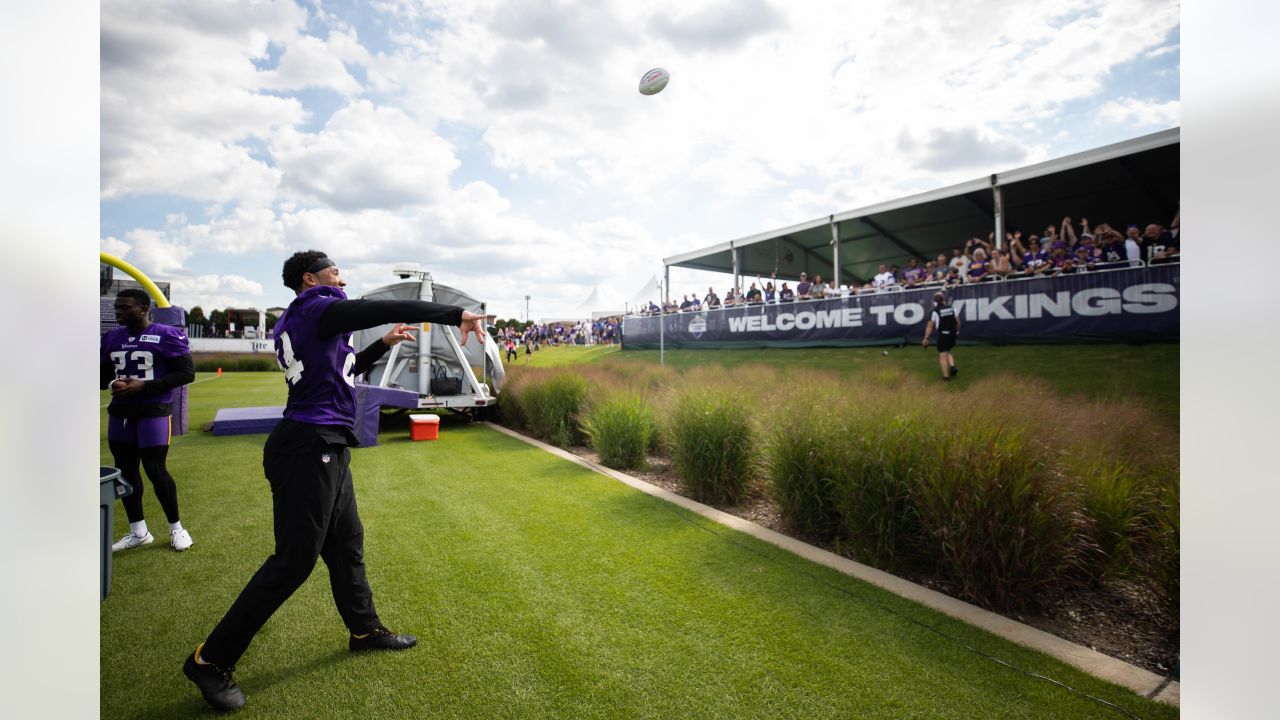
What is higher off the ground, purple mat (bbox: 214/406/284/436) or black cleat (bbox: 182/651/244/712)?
purple mat (bbox: 214/406/284/436)

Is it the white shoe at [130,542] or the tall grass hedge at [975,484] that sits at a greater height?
the tall grass hedge at [975,484]

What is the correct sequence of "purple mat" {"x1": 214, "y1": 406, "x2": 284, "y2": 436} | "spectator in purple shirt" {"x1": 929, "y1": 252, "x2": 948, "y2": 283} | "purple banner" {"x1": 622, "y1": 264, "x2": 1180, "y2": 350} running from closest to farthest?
"purple mat" {"x1": 214, "y1": 406, "x2": 284, "y2": 436} → "purple banner" {"x1": 622, "y1": 264, "x2": 1180, "y2": 350} → "spectator in purple shirt" {"x1": 929, "y1": 252, "x2": 948, "y2": 283}

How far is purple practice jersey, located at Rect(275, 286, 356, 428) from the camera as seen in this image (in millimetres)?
2705

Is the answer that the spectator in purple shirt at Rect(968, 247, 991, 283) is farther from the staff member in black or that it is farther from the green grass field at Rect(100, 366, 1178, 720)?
the green grass field at Rect(100, 366, 1178, 720)

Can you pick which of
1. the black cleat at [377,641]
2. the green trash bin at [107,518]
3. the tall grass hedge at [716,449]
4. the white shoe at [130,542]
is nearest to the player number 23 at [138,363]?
the white shoe at [130,542]

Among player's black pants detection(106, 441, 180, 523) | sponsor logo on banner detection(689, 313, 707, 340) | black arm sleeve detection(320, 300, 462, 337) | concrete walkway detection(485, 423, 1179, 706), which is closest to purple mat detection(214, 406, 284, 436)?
player's black pants detection(106, 441, 180, 523)

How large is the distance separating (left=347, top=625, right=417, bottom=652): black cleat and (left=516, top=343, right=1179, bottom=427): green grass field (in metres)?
6.69

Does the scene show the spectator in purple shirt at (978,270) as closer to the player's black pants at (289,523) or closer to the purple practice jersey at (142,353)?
the player's black pants at (289,523)

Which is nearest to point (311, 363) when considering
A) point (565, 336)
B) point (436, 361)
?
point (436, 361)

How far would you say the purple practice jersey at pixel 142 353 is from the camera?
432 centimetres

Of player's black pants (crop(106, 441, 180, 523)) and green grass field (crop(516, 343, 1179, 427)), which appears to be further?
green grass field (crop(516, 343, 1179, 427))

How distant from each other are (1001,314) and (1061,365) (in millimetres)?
1931

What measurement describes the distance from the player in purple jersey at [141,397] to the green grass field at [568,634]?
32 centimetres
